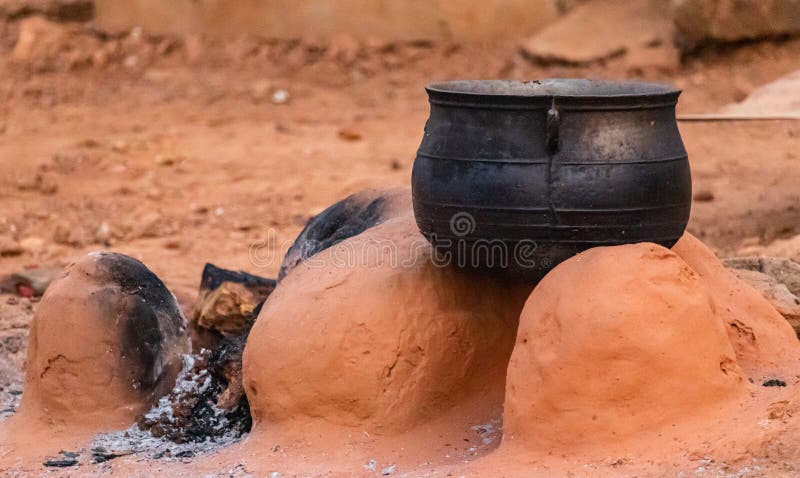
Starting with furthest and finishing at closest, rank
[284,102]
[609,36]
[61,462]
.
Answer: [284,102] < [609,36] < [61,462]

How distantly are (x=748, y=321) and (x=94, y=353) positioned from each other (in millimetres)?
2441

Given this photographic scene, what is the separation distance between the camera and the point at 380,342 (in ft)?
13.4

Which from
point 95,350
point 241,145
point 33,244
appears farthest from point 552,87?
point 241,145

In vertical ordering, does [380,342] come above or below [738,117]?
below

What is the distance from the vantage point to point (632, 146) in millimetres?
3807

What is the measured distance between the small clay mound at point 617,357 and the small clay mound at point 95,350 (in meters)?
1.70

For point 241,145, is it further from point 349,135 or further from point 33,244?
point 33,244

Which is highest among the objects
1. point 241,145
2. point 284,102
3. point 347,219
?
point 284,102

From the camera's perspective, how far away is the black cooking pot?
377 cm

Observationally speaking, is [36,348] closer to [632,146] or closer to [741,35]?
[632,146]

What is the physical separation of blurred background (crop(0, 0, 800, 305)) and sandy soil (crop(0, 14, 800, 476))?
0.07ft

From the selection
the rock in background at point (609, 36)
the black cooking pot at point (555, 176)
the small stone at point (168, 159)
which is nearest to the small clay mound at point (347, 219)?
the black cooking pot at point (555, 176)

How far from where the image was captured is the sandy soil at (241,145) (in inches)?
299

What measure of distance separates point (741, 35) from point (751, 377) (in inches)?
271
